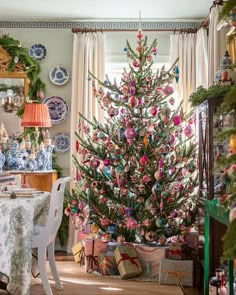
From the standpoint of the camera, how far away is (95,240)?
4402mm

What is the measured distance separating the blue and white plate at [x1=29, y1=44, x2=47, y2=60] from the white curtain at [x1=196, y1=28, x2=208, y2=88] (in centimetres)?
180

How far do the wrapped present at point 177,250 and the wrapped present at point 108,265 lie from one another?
0.54 metres

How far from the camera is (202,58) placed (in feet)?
16.5

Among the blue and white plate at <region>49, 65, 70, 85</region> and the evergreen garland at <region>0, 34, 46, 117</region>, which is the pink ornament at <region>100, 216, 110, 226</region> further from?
the blue and white plate at <region>49, 65, 70, 85</region>

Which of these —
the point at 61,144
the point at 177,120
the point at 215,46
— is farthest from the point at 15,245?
the point at 215,46

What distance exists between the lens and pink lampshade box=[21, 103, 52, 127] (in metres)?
4.91

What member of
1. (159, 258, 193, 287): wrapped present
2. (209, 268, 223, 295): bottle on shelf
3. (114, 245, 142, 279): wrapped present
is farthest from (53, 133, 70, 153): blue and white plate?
(209, 268, 223, 295): bottle on shelf

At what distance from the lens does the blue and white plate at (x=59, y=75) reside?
540 cm

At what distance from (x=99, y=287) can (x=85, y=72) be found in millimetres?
2533

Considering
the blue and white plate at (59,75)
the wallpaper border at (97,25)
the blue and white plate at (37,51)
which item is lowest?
the blue and white plate at (59,75)

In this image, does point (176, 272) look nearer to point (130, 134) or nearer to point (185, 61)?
point (130, 134)

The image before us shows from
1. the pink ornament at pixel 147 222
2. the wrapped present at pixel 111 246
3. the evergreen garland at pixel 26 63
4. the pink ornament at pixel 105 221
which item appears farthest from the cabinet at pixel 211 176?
the evergreen garland at pixel 26 63

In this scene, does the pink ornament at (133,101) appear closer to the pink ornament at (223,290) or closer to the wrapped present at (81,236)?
the wrapped present at (81,236)

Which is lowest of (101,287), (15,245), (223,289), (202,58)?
(101,287)
